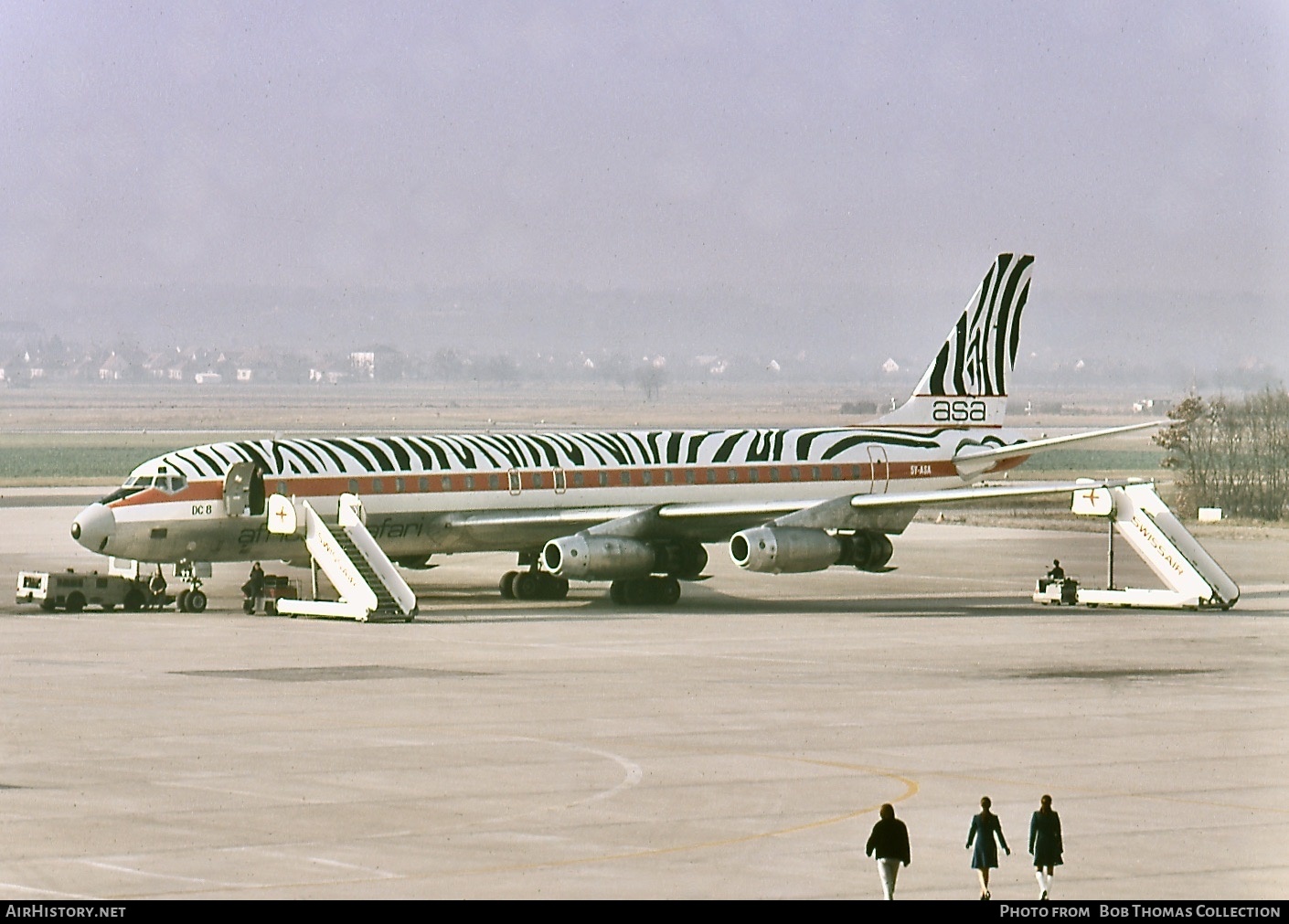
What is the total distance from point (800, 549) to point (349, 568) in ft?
38.3

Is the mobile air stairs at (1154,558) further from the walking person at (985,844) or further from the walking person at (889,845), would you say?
the walking person at (889,845)

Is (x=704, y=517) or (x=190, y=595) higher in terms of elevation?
(x=704, y=517)

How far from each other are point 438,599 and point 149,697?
23586 millimetres

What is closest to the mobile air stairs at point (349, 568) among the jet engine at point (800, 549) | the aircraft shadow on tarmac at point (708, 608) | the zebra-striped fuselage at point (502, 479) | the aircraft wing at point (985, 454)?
the aircraft shadow on tarmac at point (708, 608)

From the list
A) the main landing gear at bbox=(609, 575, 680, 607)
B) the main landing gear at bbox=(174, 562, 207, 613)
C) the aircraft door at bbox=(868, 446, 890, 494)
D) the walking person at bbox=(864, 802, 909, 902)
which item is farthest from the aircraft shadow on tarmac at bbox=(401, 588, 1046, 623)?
the walking person at bbox=(864, 802, 909, 902)

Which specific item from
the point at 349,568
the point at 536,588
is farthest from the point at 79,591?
the point at 536,588

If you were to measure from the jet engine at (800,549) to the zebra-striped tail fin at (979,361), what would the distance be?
11719 mm

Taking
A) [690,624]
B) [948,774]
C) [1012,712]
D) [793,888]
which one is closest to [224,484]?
[690,624]

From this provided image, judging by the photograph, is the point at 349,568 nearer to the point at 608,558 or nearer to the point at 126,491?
the point at 126,491

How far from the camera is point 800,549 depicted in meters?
54.6

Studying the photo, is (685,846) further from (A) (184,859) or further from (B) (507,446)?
(B) (507,446)

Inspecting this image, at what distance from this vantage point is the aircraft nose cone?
52.8 m

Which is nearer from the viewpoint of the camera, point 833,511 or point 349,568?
point 349,568

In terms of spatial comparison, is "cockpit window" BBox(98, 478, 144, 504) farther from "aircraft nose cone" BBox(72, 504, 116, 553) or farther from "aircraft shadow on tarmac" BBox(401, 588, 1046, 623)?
"aircraft shadow on tarmac" BBox(401, 588, 1046, 623)
